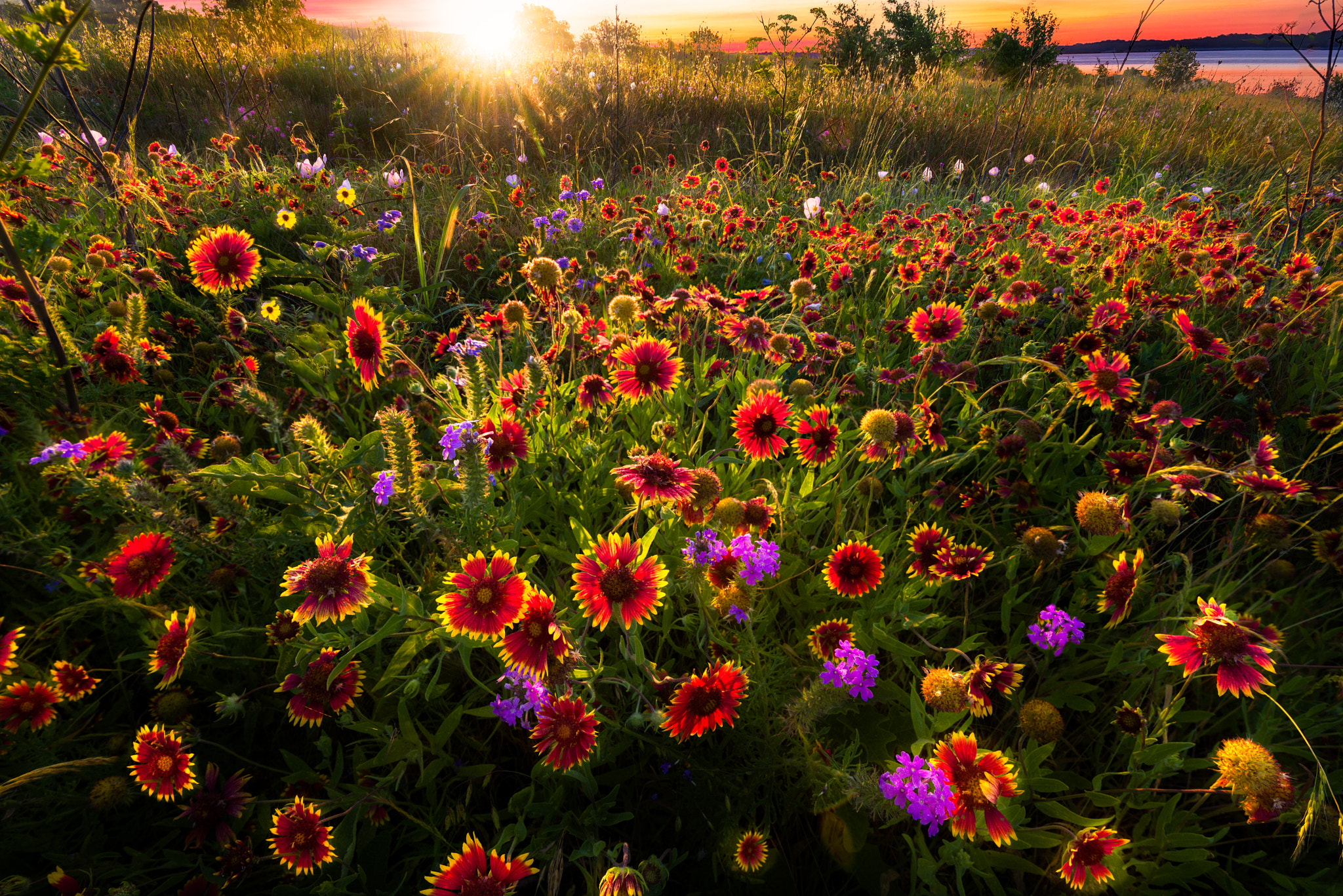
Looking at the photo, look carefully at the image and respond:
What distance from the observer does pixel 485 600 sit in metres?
0.99

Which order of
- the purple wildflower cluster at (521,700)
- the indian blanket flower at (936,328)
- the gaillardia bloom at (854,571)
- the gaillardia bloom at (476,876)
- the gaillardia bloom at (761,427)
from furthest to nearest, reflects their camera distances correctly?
the indian blanket flower at (936,328) → the gaillardia bloom at (761,427) → the gaillardia bloom at (854,571) → the purple wildflower cluster at (521,700) → the gaillardia bloom at (476,876)

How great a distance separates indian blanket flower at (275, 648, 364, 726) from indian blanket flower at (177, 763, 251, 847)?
Result: 0.18 metres

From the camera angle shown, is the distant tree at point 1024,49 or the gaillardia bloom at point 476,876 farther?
the distant tree at point 1024,49

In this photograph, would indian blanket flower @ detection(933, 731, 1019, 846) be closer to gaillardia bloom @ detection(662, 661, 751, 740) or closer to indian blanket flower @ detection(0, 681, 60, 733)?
gaillardia bloom @ detection(662, 661, 751, 740)

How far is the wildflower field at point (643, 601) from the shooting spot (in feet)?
3.43

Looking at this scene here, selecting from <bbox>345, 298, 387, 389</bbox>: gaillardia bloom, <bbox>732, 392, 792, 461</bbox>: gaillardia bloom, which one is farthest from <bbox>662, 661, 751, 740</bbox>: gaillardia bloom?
<bbox>345, 298, 387, 389</bbox>: gaillardia bloom

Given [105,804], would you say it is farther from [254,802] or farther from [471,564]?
[471,564]

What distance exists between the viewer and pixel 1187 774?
1302 millimetres

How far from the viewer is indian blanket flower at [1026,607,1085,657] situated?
4.25 feet

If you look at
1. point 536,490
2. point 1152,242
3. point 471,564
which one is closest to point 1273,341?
point 1152,242

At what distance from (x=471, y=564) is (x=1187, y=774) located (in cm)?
171

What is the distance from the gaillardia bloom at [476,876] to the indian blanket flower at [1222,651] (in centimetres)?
127

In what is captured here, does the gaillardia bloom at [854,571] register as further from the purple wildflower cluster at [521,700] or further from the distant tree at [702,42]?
the distant tree at [702,42]

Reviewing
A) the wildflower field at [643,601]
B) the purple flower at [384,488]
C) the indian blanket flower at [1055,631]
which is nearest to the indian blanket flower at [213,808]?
the wildflower field at [643,601]
